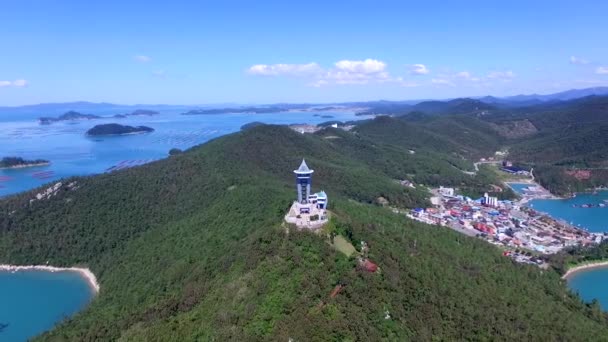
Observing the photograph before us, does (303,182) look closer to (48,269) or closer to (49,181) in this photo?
(48,269)

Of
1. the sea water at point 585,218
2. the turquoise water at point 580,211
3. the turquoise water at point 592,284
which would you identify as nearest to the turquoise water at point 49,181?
the turquoise water at point 592,284

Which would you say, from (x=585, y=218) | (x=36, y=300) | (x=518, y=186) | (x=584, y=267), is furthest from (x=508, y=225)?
(x=36, y=300)

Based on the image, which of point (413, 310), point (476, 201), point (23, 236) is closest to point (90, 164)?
A: point (23, 236)

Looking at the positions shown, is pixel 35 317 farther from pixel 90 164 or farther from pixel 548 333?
pixel 90 164

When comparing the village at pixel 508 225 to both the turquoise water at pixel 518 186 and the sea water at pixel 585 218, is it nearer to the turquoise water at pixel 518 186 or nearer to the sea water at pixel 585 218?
the sea water at pixel 585 218

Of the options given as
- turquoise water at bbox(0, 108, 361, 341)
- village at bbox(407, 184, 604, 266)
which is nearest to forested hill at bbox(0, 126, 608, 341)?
turquoise water at bbox(0, 108, 361, 341)

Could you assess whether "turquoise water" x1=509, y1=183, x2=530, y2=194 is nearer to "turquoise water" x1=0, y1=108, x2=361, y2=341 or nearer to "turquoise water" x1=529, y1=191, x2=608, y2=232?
"turquoise water" x1=529, y1=191, x2=608, y2=232
